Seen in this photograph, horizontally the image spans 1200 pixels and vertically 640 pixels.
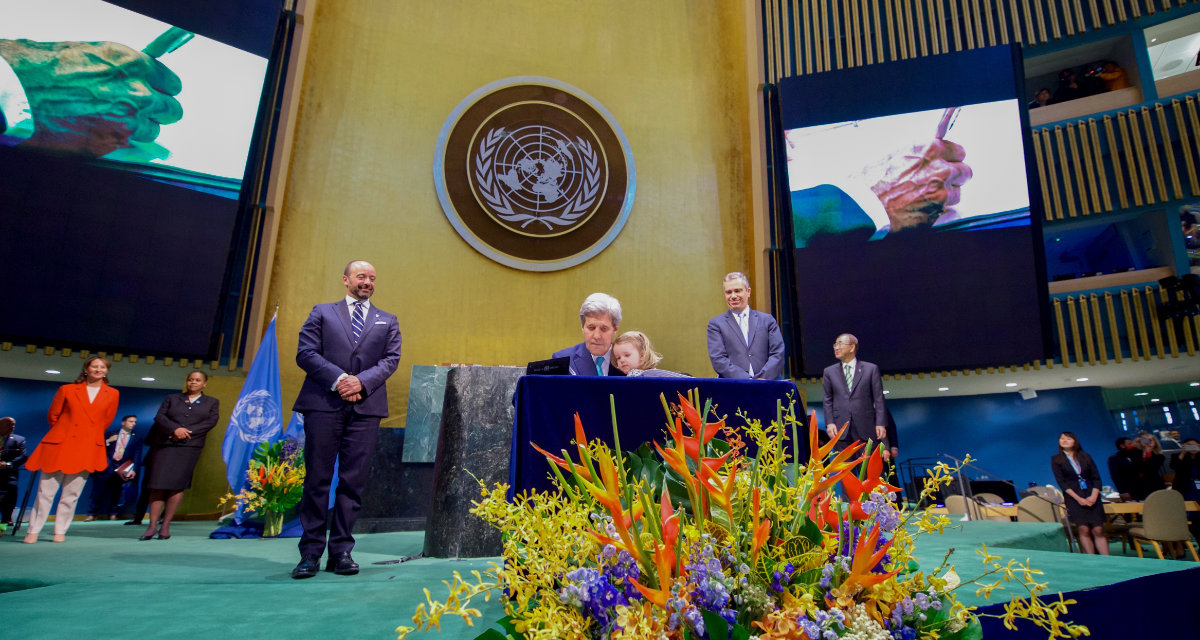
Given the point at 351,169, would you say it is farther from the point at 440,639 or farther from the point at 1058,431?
the point at 1058,431

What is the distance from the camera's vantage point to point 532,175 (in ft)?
18.1

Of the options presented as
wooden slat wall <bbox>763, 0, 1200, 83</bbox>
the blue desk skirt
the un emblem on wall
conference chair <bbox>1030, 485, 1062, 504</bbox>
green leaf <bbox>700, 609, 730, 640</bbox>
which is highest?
wooden slat wall <bbox>763, 0, 1200, 83</bbox>

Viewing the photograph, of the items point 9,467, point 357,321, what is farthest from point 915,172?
point 9,467

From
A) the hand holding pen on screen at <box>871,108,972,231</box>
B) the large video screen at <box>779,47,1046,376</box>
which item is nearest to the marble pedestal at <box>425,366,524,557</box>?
the large video screen at <box>779,47,1046,376</box>

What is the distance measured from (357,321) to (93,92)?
149 inches

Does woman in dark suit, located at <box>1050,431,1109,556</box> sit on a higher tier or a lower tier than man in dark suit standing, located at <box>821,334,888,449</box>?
lower

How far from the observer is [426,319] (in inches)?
206

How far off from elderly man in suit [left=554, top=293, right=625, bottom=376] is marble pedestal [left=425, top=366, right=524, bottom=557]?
0.36 m

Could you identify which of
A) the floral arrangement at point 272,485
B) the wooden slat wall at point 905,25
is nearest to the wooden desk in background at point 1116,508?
the floral arrangement at point 272,485

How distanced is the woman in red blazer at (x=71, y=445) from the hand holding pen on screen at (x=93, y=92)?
6.28 feet

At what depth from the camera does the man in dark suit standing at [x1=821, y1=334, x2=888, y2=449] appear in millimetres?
3617

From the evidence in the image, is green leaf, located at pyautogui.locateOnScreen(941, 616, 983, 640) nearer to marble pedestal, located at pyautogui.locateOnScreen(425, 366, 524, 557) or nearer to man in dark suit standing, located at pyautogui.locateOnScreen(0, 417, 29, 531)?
marble pedestal, located at pyautogui.locateOnScreen(425, 366, 524, 557)

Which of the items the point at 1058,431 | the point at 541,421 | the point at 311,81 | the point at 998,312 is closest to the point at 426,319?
the point at 311,81

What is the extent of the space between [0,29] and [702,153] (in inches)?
220
